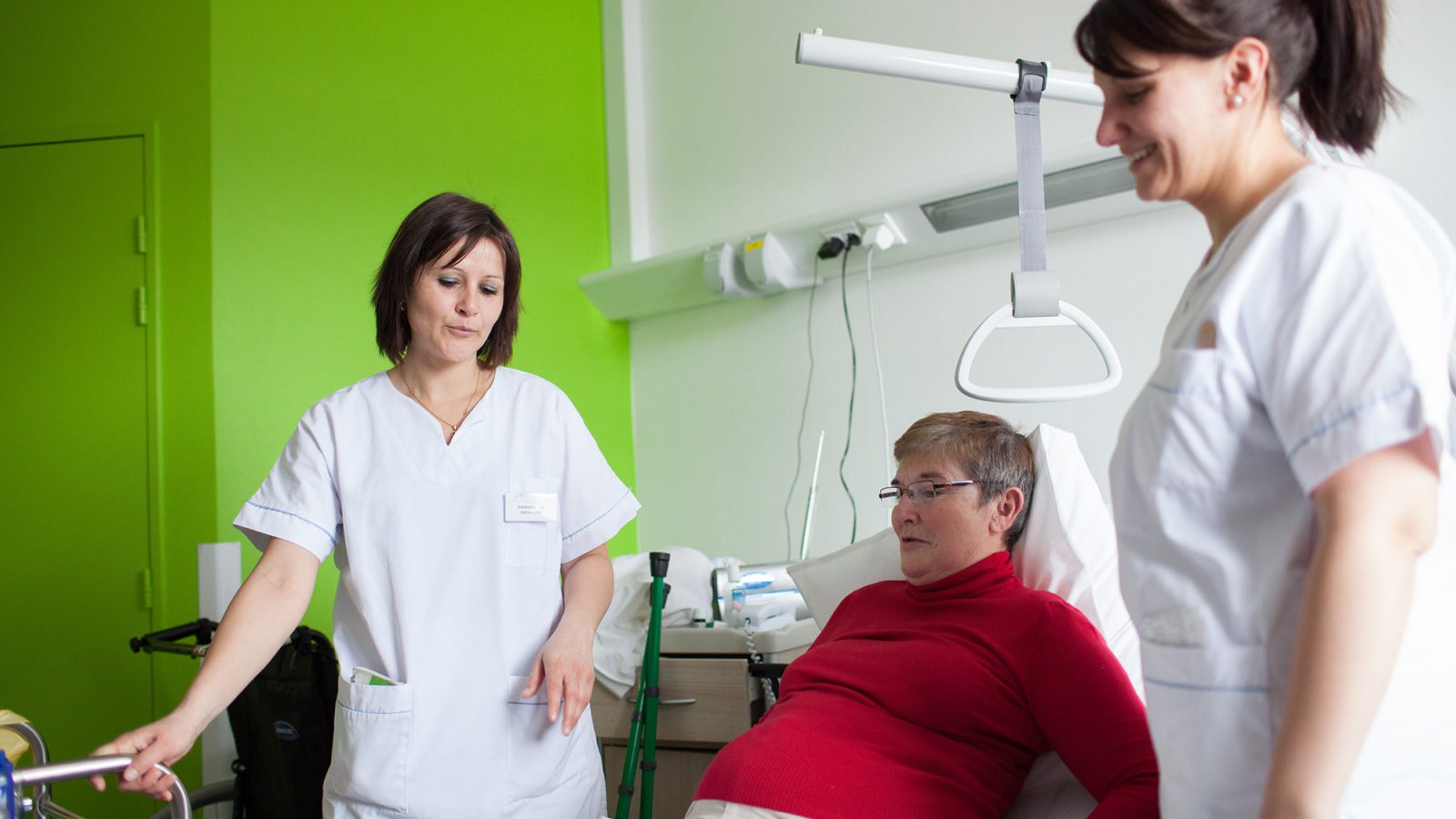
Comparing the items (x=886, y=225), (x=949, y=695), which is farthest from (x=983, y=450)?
(x=886, y=225)

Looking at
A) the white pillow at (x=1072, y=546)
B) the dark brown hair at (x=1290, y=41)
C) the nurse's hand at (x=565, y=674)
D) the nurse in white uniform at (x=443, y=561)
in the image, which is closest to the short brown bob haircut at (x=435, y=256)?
the nurse in white uniform at (x=443, y=561)

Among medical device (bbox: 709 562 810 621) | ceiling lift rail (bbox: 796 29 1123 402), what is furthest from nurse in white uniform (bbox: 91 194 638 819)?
medical device (bbox: 709 562 810 621)

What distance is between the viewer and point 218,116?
283cm

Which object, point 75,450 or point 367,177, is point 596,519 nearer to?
point 367,177

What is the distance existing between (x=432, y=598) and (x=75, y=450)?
6.37 feet

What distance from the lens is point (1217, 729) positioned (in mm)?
768

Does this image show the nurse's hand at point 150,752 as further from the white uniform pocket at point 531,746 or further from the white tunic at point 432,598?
the white uniform pocket at point 531,746

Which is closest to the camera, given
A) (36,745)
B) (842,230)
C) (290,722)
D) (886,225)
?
(36,745)

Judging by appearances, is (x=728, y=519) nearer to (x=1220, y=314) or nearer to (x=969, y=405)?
(x=969, y=405)

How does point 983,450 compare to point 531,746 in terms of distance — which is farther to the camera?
point 983,450

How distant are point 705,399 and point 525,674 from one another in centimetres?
201

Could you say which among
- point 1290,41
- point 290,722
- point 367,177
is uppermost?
point 367,177

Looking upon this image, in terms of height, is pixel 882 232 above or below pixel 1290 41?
above

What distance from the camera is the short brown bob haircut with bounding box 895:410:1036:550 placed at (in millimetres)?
1656
